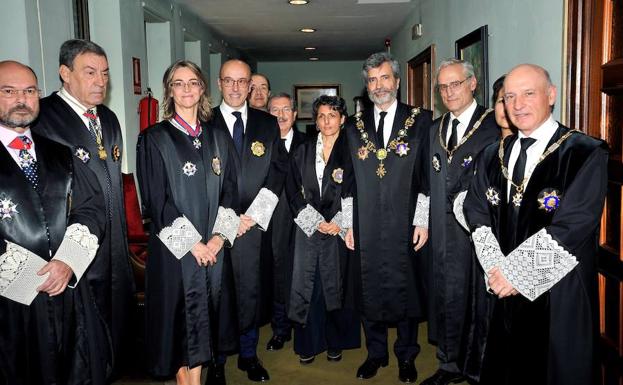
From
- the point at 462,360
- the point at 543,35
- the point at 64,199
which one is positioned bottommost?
the point at 462,360

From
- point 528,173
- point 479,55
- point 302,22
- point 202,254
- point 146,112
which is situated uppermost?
Result: point 302,22

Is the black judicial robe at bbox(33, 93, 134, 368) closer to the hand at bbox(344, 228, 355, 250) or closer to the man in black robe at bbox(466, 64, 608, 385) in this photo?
the hand at bbox(344, 228, 355, 250)

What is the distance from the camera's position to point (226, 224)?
8.63 feet

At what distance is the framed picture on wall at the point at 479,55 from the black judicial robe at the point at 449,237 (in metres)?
1.36

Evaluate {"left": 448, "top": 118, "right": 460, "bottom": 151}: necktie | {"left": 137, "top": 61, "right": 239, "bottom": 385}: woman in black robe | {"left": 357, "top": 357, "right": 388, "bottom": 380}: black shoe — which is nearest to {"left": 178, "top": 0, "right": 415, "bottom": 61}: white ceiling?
{"left": 448, "top": 118, "right": 460, "bottom": 151}: necktie

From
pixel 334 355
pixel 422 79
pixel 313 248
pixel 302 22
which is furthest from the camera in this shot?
pixel 302 22

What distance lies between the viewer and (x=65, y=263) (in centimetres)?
205

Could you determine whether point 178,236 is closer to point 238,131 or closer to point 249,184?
point 249,184

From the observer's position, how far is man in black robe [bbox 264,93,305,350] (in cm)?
333

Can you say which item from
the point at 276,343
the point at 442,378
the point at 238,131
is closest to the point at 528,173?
the point at 442,378

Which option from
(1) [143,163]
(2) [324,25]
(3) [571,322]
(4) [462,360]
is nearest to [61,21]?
(1) [143,163]

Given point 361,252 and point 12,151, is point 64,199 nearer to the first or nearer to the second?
point 12,151

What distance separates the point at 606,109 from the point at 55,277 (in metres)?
2.27

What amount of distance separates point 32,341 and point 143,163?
2.81ft
